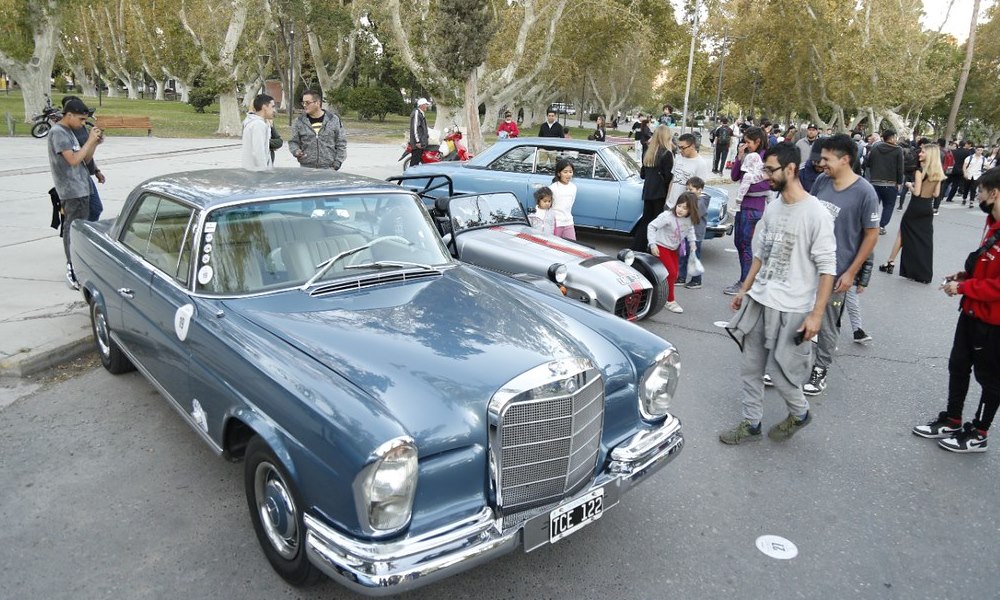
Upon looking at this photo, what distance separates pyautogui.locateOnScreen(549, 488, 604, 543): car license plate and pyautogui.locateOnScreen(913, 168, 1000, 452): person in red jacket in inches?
107

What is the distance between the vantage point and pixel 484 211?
21.9 feet

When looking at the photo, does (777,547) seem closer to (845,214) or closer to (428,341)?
(428,341)

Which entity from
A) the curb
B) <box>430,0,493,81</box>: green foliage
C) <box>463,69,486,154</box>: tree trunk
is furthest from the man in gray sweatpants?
<box>463,69,486,154</box>: tree trunk

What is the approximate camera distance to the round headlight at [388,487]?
2281 mm

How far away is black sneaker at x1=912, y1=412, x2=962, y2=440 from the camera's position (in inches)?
172

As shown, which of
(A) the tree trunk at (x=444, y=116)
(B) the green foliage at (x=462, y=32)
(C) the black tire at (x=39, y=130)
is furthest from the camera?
(A) the tree trunk at (x=444, y=116)

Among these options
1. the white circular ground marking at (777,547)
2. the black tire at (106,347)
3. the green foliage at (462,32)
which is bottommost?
the white circular ground marking at (777,547)

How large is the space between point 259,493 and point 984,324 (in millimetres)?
4174

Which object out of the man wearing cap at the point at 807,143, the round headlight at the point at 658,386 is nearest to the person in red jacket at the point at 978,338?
the round headlight at the point at 658,386

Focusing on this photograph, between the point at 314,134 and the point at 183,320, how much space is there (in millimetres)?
5368

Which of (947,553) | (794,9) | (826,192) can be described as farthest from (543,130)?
(794,9)

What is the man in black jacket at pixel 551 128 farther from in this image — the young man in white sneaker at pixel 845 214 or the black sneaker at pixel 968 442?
the black sneaker at pixel 968 442

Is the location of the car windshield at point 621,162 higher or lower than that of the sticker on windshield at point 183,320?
higher

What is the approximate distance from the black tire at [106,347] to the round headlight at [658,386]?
3.64m
